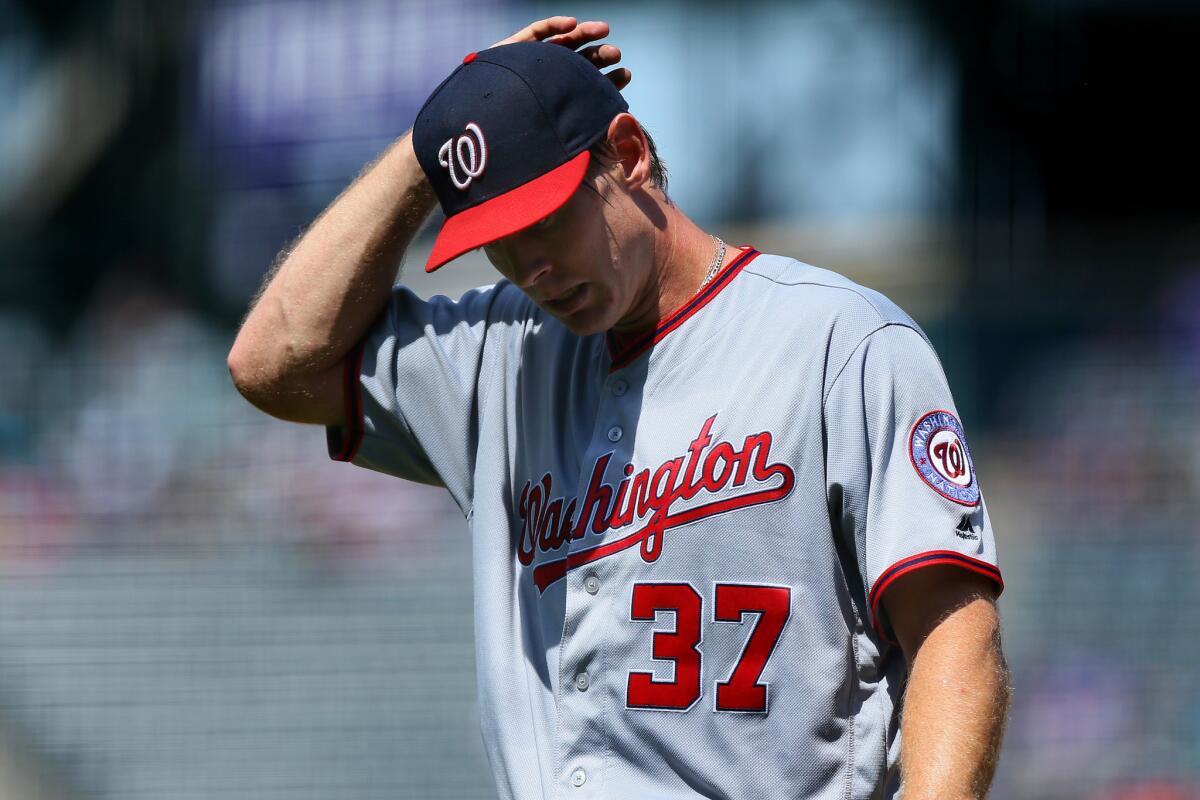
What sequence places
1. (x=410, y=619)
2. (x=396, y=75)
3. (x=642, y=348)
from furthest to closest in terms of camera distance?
(x=396, y=75)
(x=410, y=619)
(x=642, y=348)

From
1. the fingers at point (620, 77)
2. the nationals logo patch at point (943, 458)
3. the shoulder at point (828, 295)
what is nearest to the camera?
the nationals logo patch at point (943, 458)

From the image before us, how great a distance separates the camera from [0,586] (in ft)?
17.3

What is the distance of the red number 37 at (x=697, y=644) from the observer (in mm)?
1649

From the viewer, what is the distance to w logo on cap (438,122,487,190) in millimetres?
1747

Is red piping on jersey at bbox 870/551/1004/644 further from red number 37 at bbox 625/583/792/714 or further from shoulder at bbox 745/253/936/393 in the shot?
shoulder at bbox 745/253/936/393

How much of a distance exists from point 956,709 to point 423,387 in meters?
0.87

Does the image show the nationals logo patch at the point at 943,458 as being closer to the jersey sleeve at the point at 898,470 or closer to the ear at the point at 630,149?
the jersey sleeve at the point at 898,470

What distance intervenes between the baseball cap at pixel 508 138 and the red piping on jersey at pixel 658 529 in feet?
1.33

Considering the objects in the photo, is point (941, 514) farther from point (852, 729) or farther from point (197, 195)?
point (197, 195)

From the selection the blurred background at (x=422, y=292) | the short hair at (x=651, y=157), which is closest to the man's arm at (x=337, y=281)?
the short hair at (x=651, y=157)

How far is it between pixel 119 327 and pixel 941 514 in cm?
467

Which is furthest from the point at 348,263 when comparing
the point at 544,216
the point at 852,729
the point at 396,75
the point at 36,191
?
the point at 36,191

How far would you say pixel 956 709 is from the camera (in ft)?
4.98

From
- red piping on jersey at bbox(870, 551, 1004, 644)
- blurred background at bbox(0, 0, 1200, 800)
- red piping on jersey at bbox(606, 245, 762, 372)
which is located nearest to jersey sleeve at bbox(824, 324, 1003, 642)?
red piping on jersey at bbox(870, 551, 1004, 644)
